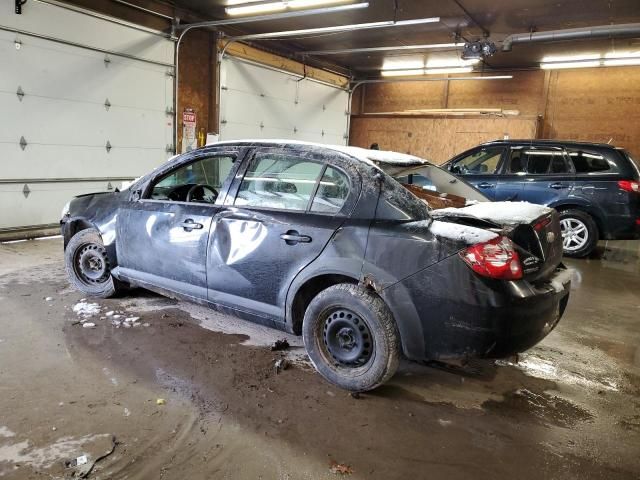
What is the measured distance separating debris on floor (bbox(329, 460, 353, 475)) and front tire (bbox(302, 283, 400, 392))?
26.2 inches

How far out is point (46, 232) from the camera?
7.75m

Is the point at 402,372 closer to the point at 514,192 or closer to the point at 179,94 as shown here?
the point at 514,192

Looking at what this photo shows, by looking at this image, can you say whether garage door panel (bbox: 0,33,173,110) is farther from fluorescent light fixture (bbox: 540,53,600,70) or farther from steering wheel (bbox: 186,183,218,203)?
fluorescent light fixture (bbox: 540,53,600,70)

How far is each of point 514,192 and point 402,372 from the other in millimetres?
5202

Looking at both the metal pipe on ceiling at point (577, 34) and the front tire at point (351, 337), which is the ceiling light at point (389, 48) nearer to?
the metal pipe on ceiling at point (577, 34)

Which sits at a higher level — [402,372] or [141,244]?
[141,244]

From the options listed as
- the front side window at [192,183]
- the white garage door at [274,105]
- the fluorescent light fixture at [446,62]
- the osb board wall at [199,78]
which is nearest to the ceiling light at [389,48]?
the white garage door at [274,105]

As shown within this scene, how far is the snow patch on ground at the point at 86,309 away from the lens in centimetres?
414

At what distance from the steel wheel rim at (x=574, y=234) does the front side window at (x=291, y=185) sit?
18.6ft

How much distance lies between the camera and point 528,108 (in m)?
14.2

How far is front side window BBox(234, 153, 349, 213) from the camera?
3.13m

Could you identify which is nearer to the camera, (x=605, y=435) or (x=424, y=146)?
(x=605, y=435)

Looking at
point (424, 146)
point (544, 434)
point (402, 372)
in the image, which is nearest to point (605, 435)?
point (544, 434)

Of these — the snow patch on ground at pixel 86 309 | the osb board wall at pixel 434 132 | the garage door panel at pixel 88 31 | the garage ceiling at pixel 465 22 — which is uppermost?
the garage ceiling at pixel 465 22
